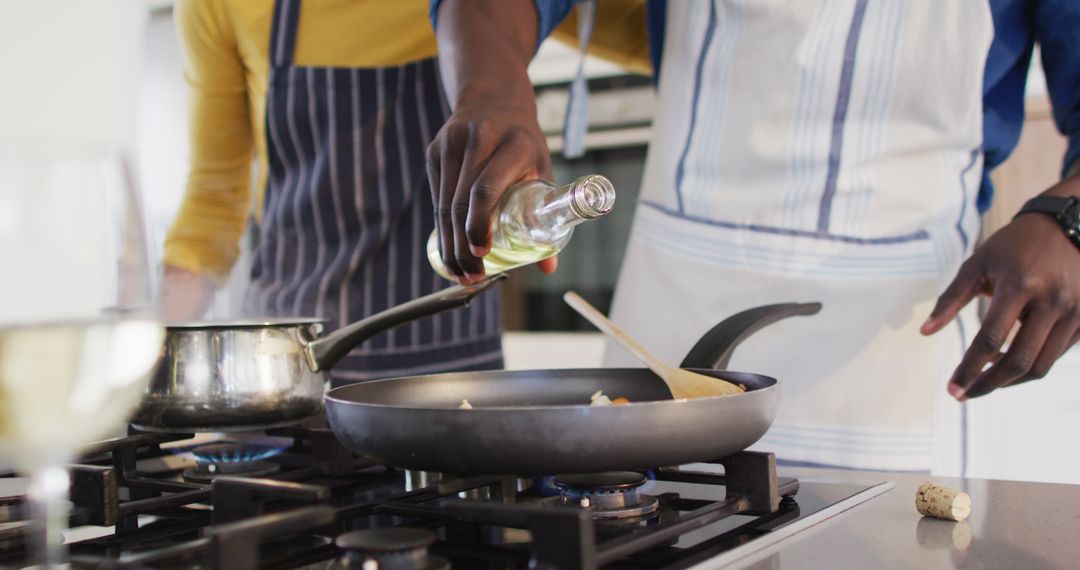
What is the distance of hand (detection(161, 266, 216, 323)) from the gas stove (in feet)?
1.72

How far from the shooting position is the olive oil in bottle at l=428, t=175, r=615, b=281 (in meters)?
0.62

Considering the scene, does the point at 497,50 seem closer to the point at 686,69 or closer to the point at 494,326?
the point at 686,69

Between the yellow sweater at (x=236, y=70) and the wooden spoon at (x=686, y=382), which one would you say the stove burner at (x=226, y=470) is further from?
the yellow sweater at (x=236, y=70)

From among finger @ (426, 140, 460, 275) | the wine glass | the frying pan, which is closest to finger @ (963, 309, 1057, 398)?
the frying pan

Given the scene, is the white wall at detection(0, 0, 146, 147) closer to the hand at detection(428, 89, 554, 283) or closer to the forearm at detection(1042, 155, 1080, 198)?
the hand at detection(428, 89, 554, 283)

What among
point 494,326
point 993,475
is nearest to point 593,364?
point 494,326

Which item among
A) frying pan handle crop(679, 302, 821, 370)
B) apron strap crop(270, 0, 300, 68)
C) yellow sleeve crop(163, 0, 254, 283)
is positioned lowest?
frying pan handle crop(679, 302, 821, 370)

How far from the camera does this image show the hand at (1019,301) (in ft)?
2.62

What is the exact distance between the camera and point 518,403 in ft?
2.32

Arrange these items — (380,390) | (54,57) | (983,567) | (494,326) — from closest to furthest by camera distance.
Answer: (983,567) → (380,390) → (494,326) → (54,57)

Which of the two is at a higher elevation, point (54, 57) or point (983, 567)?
point (54, 57)

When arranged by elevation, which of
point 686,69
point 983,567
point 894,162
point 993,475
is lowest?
point 993,475

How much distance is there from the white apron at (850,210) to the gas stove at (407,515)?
0.38 meters

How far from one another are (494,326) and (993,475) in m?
0.75
